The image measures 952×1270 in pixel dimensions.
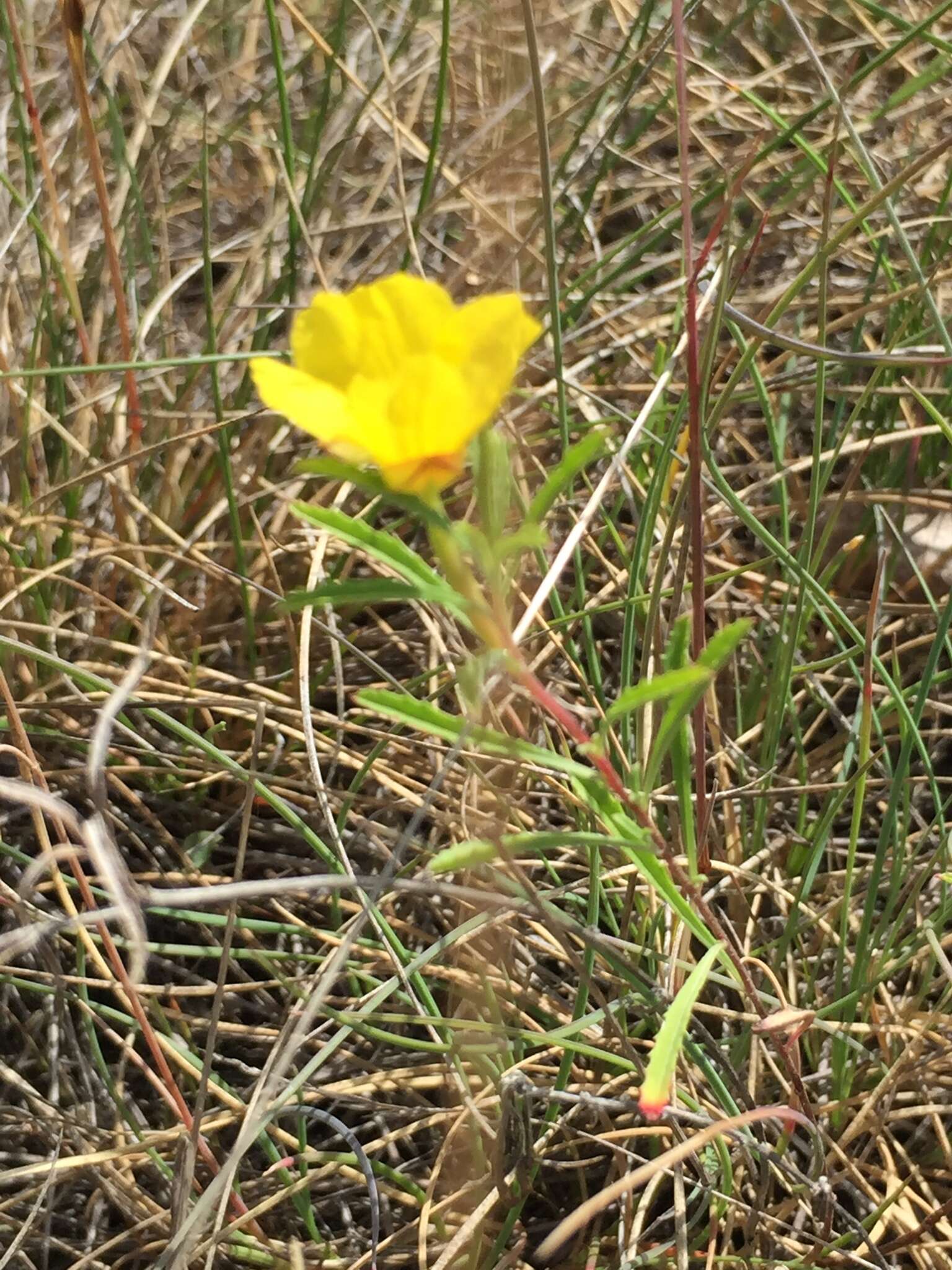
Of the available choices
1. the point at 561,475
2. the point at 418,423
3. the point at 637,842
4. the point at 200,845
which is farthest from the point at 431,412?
the point at 200,845

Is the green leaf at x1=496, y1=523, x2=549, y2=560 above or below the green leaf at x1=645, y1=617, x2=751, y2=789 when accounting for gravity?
above

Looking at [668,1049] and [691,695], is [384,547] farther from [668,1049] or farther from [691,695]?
[668,1049]

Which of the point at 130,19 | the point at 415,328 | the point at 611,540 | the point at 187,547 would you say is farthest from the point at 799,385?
the point at 130,19

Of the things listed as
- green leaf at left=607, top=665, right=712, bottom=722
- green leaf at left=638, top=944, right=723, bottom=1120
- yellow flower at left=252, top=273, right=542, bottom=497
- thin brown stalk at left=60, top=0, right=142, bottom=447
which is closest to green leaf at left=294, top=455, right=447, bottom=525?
yellow flower at left=252, top=273, right=542, bottom=497

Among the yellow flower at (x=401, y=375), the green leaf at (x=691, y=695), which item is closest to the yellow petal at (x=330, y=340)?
the yellow flower at (x=401, y=375)

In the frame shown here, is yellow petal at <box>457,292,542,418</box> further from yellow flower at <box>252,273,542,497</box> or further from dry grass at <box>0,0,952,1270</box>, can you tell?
dry grass at <box>0,0,952,1270</box>

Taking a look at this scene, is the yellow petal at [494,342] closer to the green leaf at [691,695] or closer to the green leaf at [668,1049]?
the green leaf at [691,695]
